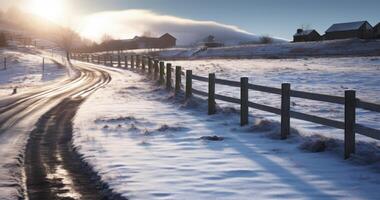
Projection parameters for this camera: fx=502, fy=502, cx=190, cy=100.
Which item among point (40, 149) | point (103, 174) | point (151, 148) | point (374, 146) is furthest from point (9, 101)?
point (374, 146)

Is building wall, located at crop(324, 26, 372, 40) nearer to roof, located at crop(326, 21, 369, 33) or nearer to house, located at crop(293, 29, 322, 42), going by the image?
roof, located at crop(326, 21, 369, 33)

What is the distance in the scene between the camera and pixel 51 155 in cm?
1025

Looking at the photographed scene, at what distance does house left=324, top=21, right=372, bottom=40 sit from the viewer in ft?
345

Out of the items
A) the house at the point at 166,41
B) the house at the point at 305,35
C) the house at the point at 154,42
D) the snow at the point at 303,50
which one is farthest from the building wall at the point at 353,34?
the house at the point at 154,42

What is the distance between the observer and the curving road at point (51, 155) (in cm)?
769

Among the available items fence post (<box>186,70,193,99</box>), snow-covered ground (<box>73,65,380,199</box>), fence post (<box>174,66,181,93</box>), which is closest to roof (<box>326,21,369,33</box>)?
fence post (<box>174,66,181,93</box>)

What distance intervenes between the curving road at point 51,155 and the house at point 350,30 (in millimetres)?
95282

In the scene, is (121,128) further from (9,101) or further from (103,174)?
(9,101)

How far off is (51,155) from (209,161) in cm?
335

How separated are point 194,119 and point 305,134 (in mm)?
4072

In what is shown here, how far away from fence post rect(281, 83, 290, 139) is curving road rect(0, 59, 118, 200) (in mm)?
4341

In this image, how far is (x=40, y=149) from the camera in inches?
426

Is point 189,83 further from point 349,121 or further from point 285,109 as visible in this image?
point 349,121

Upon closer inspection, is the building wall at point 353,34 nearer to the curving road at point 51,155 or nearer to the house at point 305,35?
the house at point 305,35
